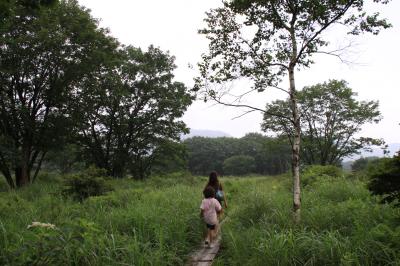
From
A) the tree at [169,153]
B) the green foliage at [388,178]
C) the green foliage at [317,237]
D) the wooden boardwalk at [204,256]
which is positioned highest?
the tree at [169,153]

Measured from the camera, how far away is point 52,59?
18.8m

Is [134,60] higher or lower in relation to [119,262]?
higher

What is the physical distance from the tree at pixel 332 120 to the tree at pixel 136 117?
11.9 m

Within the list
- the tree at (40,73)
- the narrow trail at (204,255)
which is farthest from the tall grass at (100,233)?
the tree at (40,73)

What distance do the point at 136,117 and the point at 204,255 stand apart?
21584mm

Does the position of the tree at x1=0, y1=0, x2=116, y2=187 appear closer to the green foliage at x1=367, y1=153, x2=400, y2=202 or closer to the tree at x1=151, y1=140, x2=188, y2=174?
the tree at x1=151, y1=140, x2=188, y2=174

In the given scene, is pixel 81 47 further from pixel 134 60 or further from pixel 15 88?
pixel 134 60

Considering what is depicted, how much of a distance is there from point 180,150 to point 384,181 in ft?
78.6

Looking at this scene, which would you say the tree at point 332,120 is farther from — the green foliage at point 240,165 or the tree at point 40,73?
the green foliage at point 240,165

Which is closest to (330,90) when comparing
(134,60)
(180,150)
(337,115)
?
(337,115)

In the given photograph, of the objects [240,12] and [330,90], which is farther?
[330,90]

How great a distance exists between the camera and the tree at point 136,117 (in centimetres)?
2677

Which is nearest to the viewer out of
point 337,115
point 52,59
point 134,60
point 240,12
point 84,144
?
point 240,12

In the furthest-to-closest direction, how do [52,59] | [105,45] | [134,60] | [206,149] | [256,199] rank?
1. [206,149]
2. [134,60]
3. [105,45]
4. [52,59]
5. [256,199]
